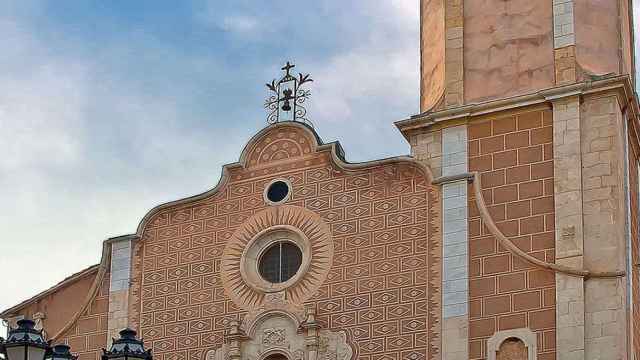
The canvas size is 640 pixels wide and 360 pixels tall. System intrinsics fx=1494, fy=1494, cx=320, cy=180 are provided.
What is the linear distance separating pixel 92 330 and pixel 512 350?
7.23 meters

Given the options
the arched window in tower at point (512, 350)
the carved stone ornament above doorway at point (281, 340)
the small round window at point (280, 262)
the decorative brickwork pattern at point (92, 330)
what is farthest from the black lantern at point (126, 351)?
the decorative brickwork pattern at point (92, 330)

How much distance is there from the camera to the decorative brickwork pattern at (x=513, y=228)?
69.2 ft

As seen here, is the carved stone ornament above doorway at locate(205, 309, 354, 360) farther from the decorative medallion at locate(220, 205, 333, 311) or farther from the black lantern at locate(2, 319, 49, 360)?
the black lantern at locate(2, 319, 49, 360)

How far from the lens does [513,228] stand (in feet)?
71.1

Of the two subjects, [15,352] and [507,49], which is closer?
[15,352]

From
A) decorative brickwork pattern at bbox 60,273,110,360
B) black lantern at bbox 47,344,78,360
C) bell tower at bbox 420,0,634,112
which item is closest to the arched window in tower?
bell tower at bbox 420,0,634,112

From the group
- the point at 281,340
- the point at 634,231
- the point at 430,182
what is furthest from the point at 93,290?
the point at 634,231

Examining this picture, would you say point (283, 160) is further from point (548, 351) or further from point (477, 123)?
point (548, 351)

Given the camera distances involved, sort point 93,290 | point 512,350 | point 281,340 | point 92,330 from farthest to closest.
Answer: point 93,290 < point 92,330 < point 281,340 < point 512,350

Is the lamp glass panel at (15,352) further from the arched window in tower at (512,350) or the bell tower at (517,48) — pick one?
the bell tower at (517,48)

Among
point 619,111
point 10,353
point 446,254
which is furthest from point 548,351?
point 10,353

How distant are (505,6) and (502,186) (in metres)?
3.06

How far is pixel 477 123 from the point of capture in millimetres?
22703

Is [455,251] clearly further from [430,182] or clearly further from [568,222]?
A: [568,222]
